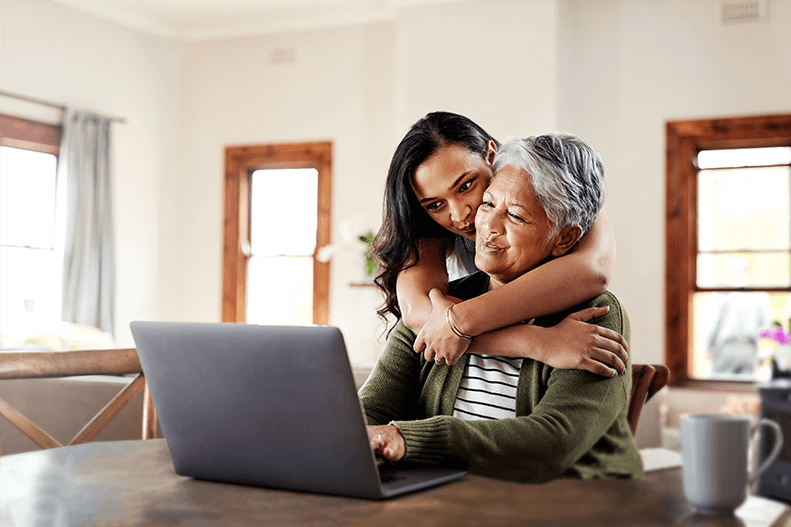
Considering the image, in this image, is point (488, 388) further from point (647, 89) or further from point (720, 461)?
point (647, 89)

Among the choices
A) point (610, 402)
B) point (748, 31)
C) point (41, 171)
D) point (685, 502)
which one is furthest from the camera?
point (41, 171)

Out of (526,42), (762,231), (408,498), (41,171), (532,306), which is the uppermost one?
(526,42)

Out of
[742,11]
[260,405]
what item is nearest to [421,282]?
[260,405]

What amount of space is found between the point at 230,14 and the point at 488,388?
5.26m

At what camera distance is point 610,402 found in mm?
1064

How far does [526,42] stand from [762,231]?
193 centimetres

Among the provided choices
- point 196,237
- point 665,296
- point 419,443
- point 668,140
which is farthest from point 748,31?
point 419,443

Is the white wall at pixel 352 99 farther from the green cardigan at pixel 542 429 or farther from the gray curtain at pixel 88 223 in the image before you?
the green cardigan at pixel 542 429

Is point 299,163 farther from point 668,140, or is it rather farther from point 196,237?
point 668,140

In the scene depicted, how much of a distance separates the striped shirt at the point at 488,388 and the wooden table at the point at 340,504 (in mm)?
345

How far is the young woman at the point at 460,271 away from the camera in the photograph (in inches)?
43.4

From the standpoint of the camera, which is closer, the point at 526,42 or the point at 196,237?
the point at 526,42

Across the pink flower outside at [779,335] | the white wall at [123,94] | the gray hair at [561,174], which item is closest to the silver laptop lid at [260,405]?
the gray hair at [561,174]

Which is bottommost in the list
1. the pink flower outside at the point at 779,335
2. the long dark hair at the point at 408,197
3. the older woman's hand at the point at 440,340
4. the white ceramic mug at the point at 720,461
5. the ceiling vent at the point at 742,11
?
the pink flower outside at the point at 779,335
